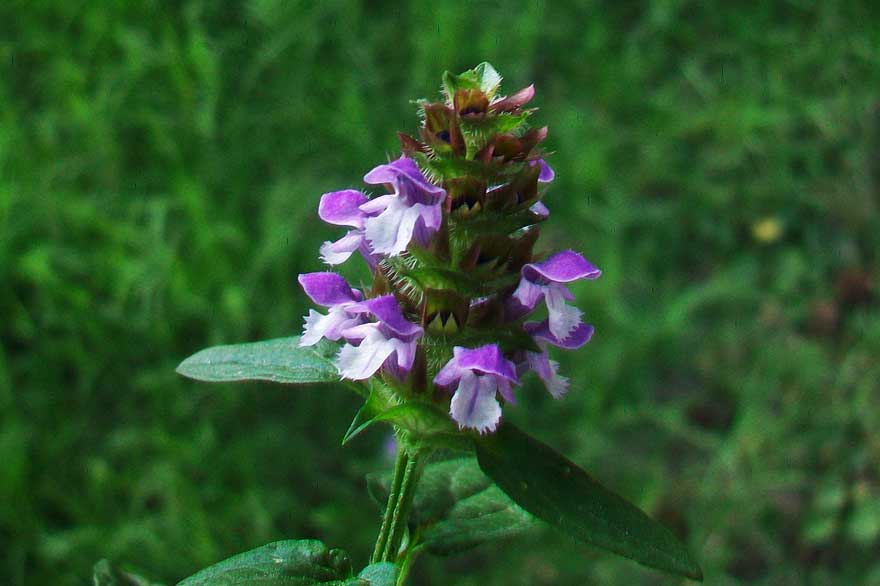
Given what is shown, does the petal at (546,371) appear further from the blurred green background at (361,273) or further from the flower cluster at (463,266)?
the blurred green background at (361,273)

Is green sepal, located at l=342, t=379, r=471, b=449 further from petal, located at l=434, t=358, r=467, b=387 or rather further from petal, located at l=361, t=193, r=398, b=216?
petal, located at l=361, t=193, r=398, b=216

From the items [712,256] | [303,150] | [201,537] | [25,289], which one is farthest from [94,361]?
[712,256]

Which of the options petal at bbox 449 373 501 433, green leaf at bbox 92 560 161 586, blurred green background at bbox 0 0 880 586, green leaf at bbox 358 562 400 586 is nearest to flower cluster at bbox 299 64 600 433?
petal at bbox 449 373 501 433

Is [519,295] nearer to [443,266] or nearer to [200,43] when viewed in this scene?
[443,266]

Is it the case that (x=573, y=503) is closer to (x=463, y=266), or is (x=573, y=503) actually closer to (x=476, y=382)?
(x=476, y=382)

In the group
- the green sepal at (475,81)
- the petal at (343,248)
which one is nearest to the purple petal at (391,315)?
the petal at (343,248)
